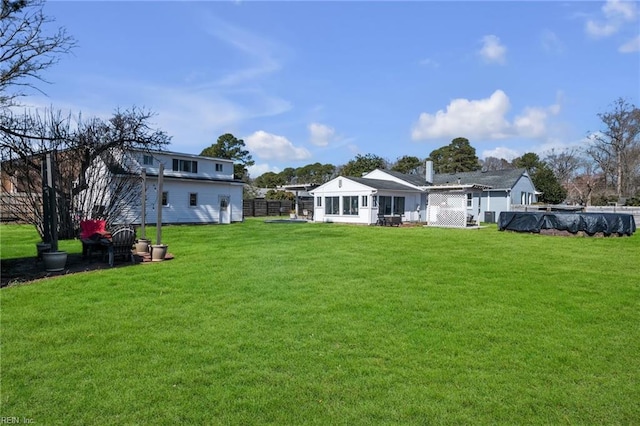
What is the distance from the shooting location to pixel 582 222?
17.9m

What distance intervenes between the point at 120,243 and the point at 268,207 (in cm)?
3024

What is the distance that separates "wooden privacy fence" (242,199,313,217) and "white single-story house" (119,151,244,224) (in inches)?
355

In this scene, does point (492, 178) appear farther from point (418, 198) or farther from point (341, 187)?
point (341, 187)

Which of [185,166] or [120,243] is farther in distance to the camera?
[185,166]

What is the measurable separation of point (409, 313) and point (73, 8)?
11471 mm

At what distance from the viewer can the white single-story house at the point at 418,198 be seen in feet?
82.4

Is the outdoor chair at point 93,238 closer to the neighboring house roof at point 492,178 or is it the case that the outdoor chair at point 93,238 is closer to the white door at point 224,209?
the white door at point 224,209

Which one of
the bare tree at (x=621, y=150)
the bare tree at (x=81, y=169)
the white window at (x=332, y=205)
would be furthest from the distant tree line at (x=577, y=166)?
the bare tree at (x=81, y=169)

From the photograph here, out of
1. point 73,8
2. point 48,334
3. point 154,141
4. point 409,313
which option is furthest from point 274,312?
point 154,141

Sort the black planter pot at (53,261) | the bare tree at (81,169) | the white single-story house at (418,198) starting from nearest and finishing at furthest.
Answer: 1. the black planter pot at (53,261)
2. the bare tree at (81,169)
3. the white single-story house at (418,198)

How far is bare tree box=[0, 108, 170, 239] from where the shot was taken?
12234 millimetres

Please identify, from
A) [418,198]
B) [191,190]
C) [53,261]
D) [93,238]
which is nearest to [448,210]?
[418,198]

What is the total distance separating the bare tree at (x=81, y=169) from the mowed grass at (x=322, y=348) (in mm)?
7012

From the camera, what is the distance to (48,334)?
452 cm
